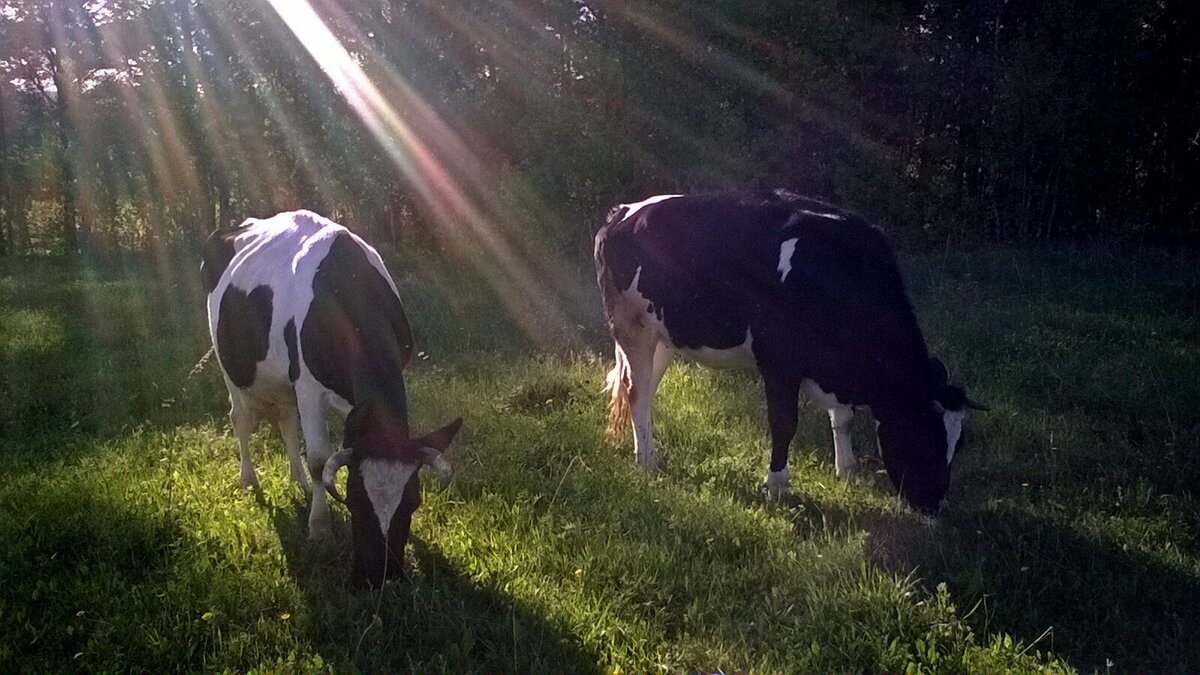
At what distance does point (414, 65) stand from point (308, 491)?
35.7ft

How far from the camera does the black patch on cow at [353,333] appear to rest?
14.9 feet

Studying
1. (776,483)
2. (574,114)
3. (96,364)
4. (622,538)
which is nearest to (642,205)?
(776,483)

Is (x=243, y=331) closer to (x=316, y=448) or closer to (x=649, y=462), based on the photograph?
(x=316, y=448)

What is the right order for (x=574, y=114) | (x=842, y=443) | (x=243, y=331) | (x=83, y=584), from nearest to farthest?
(x=83, y=584), (x=243, y=331), (x=842, y=443), (x=574, y=114)

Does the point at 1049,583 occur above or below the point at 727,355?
above

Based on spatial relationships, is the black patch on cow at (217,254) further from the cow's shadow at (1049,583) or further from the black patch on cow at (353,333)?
the cow's shadow at (1049,583)

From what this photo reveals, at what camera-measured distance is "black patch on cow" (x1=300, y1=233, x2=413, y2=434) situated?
4527 millimetres

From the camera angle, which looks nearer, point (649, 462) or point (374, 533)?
point (374, 533)

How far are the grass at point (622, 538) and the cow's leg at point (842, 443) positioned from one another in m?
0.13

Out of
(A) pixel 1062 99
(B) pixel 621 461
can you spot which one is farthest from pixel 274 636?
(A) pixel 1062 99

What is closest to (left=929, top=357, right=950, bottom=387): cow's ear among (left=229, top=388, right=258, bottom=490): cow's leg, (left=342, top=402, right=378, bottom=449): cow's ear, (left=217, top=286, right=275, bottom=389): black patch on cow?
(left=342, top=402, right=378, bottom=449): cow's ear

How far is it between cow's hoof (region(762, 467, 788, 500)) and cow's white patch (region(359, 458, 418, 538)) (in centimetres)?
263

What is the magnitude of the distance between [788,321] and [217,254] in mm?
4415

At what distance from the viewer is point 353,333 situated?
475cm
